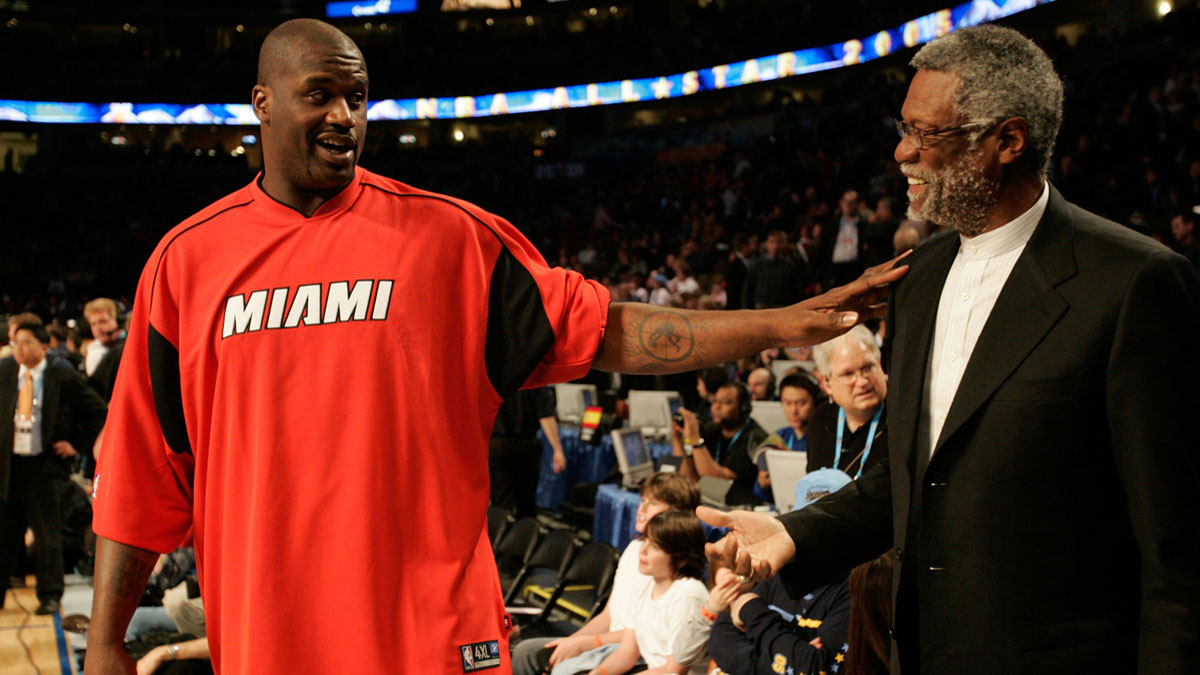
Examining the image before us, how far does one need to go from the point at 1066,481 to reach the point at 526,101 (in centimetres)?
2842

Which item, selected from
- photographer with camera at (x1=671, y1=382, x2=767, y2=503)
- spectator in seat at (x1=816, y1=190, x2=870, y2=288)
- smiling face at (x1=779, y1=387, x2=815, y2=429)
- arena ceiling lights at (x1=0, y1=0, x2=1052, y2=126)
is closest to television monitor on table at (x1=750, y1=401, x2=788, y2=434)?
photographer with camera at (x1=671, y1=382, x2=767, y2=503)

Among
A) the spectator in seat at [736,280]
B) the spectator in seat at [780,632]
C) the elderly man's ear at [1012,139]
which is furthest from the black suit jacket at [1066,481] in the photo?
the spectator in seat at [736,280]

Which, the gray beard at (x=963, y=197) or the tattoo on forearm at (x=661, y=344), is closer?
the gray beard at (x=963, y=197)

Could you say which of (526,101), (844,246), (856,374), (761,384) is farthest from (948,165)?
(526,101)

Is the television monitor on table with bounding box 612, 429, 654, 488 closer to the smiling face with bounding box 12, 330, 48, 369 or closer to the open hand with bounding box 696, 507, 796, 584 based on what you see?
the smiling face with bounding box 12, 330, 48, 369

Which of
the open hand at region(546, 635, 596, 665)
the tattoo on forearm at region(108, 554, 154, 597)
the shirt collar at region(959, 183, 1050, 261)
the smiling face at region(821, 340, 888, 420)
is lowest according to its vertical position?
the open hand at region(546, 635, 596, 665)

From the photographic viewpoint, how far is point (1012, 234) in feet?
5.82

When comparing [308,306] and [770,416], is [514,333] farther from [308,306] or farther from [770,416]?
[770,416]

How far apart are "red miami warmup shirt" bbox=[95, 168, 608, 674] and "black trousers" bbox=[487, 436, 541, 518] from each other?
5.87 metres

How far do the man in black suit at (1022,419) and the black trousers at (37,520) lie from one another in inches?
264

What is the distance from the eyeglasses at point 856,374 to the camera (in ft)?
13.0

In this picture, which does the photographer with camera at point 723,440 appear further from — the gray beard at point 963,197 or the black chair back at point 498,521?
the gray beard at point 963,197

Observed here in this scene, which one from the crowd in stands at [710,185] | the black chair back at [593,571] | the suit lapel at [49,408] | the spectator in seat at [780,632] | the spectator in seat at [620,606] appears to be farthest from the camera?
the crowd in stands at [710,185]

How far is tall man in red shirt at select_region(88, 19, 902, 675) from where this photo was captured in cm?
177
